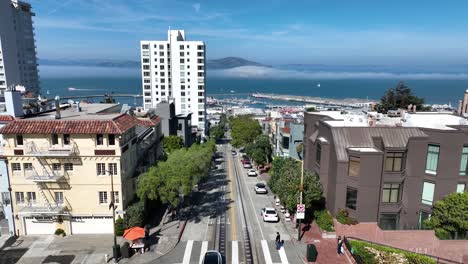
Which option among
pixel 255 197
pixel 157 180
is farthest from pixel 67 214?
pixel 255 197

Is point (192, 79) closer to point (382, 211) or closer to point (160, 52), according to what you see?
point (160, 52)

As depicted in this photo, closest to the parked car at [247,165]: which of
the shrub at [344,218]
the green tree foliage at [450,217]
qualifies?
the shrub at [344,218]

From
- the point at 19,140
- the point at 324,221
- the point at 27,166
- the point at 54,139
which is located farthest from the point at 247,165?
the point at 19,140

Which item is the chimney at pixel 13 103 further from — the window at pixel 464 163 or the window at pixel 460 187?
the window at pixel 460 187

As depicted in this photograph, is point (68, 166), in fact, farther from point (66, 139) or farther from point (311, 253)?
point (311, 253)

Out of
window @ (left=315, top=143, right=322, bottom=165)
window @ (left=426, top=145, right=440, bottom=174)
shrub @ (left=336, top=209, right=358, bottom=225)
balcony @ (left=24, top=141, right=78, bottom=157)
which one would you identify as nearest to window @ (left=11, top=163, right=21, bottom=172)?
balcony @ (left=24, top=141, right=78, bottom=157)

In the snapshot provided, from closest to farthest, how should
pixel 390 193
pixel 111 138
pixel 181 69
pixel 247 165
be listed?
pixel 111 138
pixel 390 193
pixel 247 165
pixel 181 69
